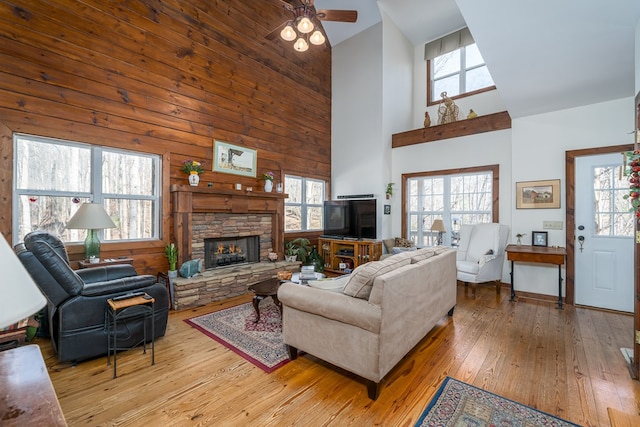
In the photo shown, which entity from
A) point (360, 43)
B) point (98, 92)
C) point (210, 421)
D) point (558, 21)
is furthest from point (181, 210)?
point (360, 43)

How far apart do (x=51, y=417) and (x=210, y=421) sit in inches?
42.3

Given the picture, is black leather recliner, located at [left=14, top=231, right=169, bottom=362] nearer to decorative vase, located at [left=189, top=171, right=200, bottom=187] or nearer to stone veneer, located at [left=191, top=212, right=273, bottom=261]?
stone veneer, located at [left=191, top=212, right=273, bottom=261]

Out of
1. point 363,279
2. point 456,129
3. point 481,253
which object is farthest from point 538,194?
point 363,279

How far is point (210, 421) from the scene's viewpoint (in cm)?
181

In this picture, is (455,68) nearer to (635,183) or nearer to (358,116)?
(358,116)

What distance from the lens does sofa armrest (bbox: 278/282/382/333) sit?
1.96 meters

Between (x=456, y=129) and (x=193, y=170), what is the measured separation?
462 cm

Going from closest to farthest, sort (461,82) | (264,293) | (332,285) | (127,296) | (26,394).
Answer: (26,394)
(332,285)
(127,296)
(264,293)
(461,82)

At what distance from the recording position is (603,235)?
3.83 m

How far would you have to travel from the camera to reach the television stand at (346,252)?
18.5 feet

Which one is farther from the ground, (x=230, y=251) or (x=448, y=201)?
(x=448, y=201)

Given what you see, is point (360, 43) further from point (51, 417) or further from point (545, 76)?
point (51, 417)

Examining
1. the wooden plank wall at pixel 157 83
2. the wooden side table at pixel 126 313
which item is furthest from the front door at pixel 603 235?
the wooden side table at pixel 126 313

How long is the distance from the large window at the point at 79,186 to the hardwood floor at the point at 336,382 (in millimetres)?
1429
